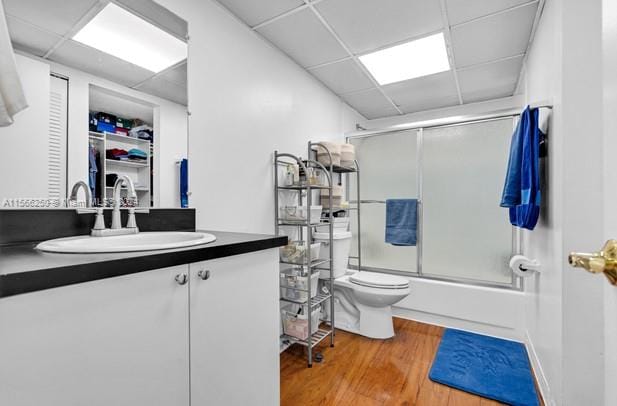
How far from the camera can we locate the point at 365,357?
6.25 feet

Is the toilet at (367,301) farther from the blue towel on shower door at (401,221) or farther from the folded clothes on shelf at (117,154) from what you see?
the folded clothes on shelf at (117,154)

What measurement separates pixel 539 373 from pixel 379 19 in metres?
2.27

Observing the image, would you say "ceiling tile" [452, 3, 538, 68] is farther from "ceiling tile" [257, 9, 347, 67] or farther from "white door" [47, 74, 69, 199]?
"white door" [47, 74, 69, 199]

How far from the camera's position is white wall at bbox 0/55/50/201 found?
94 centimetres

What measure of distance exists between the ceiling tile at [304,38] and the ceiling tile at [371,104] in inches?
29.1

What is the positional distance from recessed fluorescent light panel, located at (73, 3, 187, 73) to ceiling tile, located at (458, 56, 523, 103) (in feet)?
7.20

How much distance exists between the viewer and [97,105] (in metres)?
1.17

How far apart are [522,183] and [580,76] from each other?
0.52 metres

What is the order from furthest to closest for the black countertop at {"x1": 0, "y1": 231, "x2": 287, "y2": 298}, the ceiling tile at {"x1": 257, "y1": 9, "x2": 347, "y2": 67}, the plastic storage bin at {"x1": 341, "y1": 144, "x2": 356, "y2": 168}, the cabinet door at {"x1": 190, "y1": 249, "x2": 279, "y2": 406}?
the plastic storage bin at {"x1": 341, "y1": 144, "x2": 356, "y2": 168} < the ceiling tile at {"x1": 257, "y1": 9, "x2": 347, "y2": 67} < the cabinet door at {"x1": 190, "y1": 249, "x2": 279, "y2": 406} < the black countertop at {"x1": 0, "y1": 231, "x2": 287, "y2": 298}

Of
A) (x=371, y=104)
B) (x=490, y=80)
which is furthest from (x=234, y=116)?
(x=490, y=80)

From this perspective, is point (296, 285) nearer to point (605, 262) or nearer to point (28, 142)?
point (28, 142)

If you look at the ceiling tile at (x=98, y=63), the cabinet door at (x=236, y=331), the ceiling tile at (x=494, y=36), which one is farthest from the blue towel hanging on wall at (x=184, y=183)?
the ceiling tile at (x=494, y=36)

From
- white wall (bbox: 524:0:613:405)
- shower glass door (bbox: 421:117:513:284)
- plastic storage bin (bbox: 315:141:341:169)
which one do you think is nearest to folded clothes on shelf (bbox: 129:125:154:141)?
plastic storage bin (bbox: 315:141:341:169)

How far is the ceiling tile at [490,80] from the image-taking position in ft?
7.54
